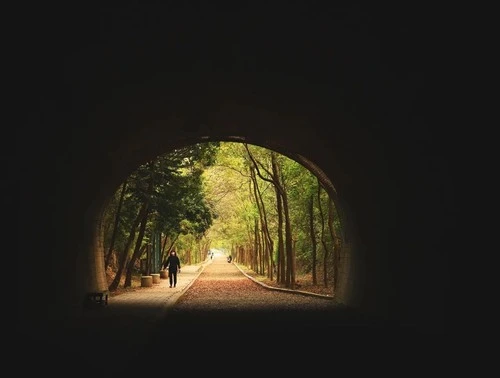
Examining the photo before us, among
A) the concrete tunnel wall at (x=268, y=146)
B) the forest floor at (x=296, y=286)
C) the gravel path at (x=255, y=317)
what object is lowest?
the gravel path at (x=255, y=317)

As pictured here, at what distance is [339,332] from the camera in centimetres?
1188

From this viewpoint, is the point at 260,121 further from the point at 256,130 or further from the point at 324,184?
the point at 324,184

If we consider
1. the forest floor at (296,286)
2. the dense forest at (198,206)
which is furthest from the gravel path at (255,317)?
the forest floor at (296,286)

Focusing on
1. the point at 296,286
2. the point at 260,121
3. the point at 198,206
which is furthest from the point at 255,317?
the point at 198,206

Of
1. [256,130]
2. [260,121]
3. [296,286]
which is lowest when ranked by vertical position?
[296,286]

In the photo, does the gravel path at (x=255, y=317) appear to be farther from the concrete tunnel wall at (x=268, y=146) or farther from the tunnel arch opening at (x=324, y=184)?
the concrete tunnel wall at (x=268, y=146)

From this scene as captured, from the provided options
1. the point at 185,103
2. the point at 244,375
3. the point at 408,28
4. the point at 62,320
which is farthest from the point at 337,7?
the point at 62,320

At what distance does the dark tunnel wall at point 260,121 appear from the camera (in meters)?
9.70

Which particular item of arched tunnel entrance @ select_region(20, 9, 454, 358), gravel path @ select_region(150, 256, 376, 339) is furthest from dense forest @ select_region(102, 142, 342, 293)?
arched tunnel entrance @ select_region(20, 9, 454, 358)

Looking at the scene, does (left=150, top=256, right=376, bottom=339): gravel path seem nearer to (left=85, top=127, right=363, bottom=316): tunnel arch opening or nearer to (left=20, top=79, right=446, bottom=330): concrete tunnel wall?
(left=85, top=127, right=363, bottom=316): tunnel arch opening

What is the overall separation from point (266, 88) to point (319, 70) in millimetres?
2104

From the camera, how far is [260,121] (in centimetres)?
1680

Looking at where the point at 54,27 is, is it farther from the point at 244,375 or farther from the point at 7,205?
the point at 244,375

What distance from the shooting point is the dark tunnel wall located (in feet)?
31.8
